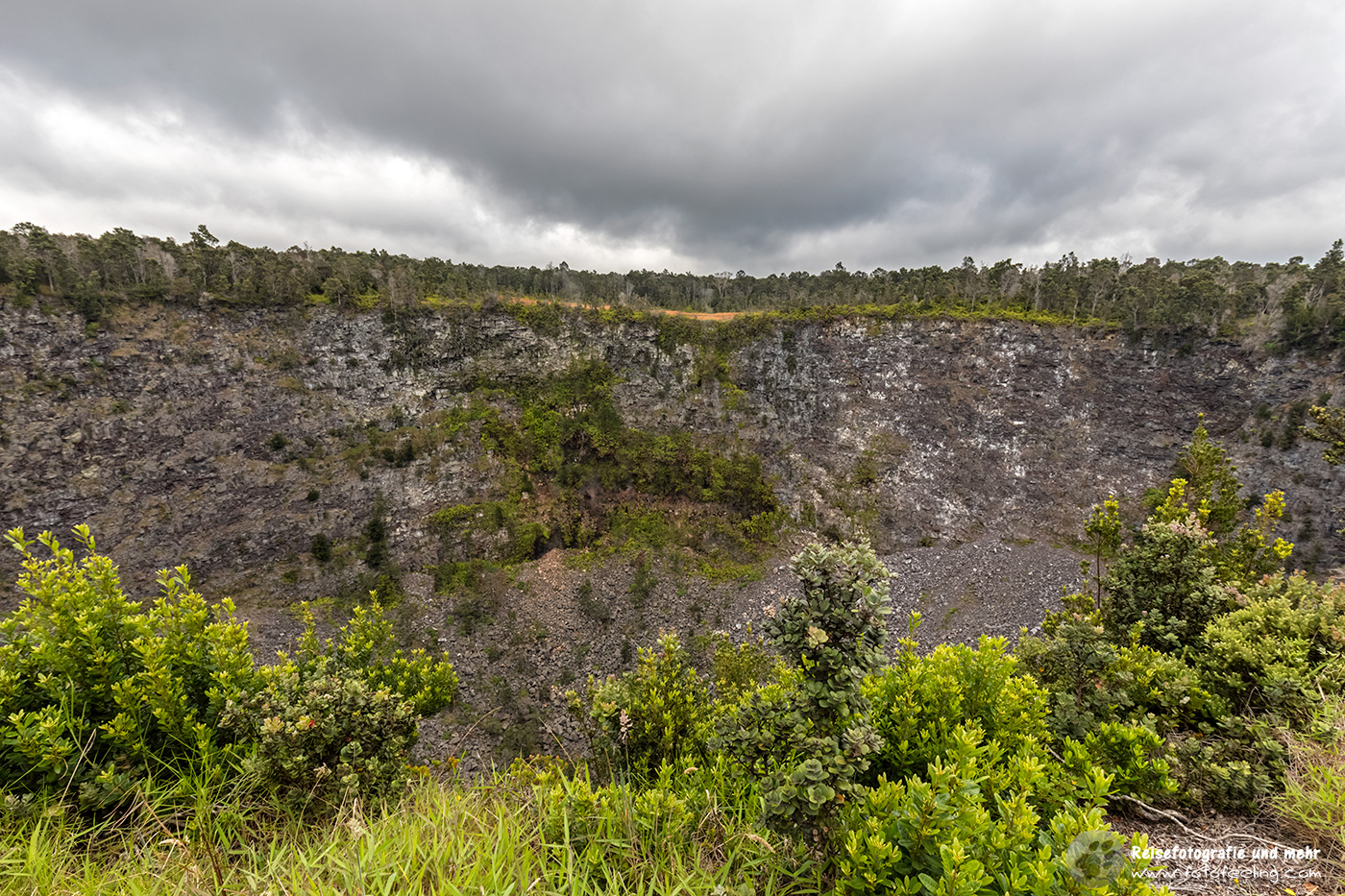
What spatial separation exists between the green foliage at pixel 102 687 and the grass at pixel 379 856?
0.36 metres

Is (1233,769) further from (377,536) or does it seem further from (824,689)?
(377,536)

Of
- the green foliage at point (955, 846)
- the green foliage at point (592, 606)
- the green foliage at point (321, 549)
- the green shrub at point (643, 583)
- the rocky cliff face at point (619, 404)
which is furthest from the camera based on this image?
the green foliage at point (321, 549)

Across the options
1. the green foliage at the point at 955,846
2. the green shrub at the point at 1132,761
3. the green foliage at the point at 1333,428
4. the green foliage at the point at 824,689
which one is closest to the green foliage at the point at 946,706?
the green shrub at the point at 1132,761

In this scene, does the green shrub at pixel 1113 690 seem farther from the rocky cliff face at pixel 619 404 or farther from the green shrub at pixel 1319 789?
the rocky cliff face at pixel 619 404

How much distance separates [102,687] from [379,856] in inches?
123

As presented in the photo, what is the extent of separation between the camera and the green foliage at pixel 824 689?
2750 millimetres

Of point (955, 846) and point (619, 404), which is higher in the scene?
point (619, 404)

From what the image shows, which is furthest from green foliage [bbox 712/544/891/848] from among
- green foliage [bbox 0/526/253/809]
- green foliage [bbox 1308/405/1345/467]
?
green foliage [bbox 1308/405/1345/467]

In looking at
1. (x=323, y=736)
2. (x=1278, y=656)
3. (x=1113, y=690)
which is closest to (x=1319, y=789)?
(x=1113, y=690)

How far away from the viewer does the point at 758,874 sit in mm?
2984

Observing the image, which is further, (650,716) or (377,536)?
(377,536)

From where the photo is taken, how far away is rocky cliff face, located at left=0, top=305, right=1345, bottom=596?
2258 centimetres

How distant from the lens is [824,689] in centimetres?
292

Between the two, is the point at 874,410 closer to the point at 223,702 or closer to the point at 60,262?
the point at 223,702
